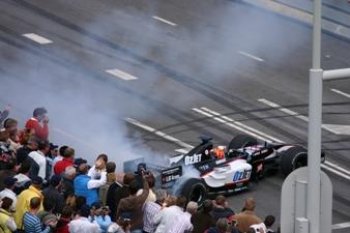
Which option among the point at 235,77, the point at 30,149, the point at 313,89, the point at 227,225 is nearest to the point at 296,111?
the point at 235,77

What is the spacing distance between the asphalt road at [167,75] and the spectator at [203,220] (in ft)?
14.7

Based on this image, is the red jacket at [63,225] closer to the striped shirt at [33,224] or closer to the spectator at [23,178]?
the striped shirt at [33,224]

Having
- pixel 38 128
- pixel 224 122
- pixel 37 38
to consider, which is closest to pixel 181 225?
pixel 38 128

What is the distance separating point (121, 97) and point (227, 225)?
463 inches

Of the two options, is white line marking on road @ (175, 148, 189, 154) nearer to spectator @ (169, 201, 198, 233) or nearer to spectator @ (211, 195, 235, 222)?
spectator @ (211, 195, 235, 222)

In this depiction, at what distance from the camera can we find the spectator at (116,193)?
1705 centimetres

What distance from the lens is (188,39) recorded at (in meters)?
30.7

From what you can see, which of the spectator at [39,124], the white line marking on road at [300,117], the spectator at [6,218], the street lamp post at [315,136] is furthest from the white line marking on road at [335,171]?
the street lamp post at [315,136]

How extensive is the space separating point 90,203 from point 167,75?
11032 millimetres

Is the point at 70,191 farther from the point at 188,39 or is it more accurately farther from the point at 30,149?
the point at 188,39

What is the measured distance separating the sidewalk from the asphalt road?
39 cm

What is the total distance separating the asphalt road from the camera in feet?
80.3

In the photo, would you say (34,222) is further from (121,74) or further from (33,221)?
(121,74)

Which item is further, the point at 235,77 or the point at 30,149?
the point at 235,77
